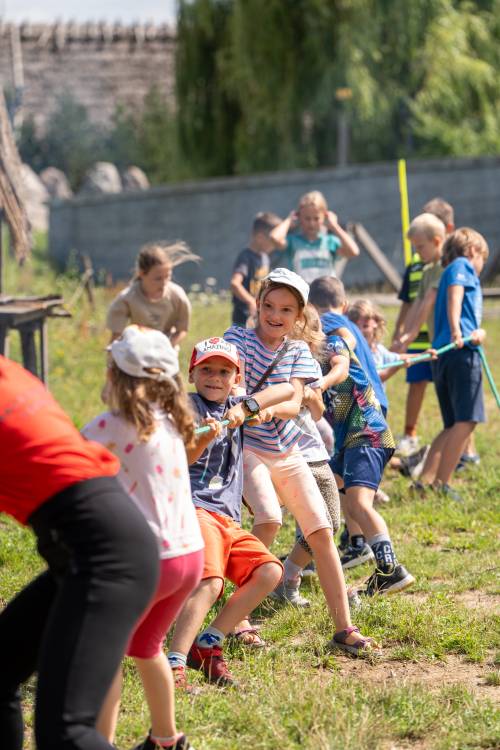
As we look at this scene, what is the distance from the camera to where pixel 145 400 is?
333 cm

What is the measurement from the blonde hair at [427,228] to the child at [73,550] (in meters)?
4.97

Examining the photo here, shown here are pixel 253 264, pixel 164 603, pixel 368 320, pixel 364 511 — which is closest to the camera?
pixel 164 603

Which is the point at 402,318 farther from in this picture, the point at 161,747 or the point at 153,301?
the point at 161,747

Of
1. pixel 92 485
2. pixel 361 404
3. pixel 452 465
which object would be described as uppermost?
pixel 92 485

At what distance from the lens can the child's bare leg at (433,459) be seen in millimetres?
7430

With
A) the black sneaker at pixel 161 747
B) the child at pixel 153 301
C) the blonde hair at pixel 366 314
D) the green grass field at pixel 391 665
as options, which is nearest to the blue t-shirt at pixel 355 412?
the green grass field at pixel 391 665

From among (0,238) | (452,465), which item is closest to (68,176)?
(0,238)

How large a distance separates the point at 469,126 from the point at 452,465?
1773 cm

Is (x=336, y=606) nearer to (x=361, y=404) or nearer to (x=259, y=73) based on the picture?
(x=361, y=404)

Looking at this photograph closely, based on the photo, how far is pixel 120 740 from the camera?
3.72 m

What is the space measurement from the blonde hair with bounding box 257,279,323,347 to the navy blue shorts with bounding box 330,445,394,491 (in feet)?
2.11

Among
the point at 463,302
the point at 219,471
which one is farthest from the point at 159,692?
the point at 463,302

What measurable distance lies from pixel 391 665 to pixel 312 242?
4.77 m

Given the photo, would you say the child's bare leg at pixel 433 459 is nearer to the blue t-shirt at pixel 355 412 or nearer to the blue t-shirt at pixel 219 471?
the blue t-shirt at pixel 355 412
